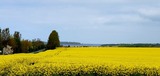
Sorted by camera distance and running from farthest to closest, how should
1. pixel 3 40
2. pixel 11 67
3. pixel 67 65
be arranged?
1. pixel 3 40
2. pixel 11 67
3. pixel 67 65

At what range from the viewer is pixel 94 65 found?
19.7m

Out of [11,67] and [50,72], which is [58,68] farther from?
[11,67]

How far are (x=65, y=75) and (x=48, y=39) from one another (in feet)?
137

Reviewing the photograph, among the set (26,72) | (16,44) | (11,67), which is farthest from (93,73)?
(16,44)

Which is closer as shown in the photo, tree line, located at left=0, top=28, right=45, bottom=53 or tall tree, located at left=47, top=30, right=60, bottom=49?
tall tree, located at left=47, top=30, right=60, bottom=49

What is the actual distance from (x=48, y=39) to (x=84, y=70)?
42.2 meters

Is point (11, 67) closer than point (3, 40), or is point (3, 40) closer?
point (11, 67)

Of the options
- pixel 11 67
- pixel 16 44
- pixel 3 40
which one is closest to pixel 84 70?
pixel 11 67

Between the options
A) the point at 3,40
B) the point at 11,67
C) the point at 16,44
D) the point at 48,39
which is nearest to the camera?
the point at 11,67

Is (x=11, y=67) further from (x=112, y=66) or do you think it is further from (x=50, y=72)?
(x=112, y=66)

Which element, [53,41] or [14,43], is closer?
[53,41]

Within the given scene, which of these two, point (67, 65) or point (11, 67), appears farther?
point (11, 67)

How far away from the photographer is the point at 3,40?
327 ft

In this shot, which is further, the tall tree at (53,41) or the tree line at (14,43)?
the tree line at (14,43)
